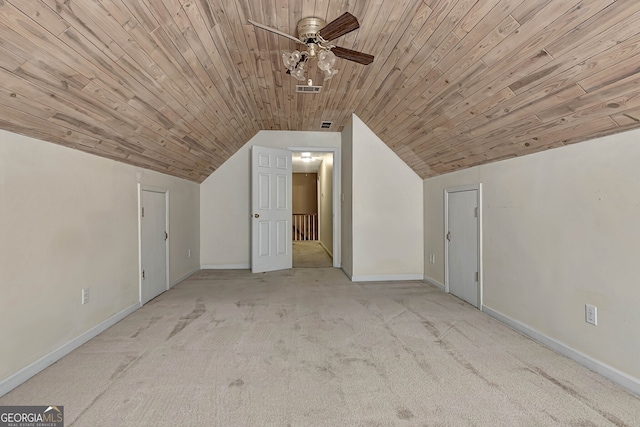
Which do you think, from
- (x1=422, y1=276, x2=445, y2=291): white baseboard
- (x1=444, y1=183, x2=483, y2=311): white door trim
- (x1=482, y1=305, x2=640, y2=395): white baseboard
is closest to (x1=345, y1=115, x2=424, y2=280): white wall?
(x1=422, y1=276, x2=445, y2=291): white baseboard

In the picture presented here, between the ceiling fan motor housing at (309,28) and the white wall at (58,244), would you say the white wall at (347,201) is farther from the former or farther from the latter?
the white wall at (58,244)

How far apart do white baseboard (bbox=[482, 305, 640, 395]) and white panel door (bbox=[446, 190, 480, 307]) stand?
0.60 meters

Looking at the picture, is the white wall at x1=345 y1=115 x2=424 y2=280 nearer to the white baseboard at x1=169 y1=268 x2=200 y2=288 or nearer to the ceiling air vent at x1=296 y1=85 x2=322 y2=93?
the ceiling air vent at x1=296 y1=85 x2=322 y2=93

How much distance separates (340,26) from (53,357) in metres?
2.87

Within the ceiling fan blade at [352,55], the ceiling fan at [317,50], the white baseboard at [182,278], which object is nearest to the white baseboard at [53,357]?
the white baseboard at [182,278]

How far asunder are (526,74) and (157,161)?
344cm

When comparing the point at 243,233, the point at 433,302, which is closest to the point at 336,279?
the point at 433,302

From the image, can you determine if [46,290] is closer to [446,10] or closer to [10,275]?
[10,275]

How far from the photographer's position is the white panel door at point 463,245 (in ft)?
11.0

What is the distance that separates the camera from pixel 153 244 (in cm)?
366

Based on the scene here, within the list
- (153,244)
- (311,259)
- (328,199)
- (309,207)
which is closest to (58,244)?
(153,244)

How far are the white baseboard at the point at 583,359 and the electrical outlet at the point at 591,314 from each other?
24 centimetres

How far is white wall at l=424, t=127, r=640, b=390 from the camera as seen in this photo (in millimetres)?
1843

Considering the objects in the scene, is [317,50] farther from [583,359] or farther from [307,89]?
[583,359]
